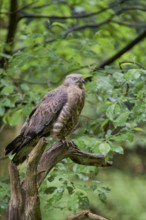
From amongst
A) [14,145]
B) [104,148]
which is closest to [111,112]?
[104,148]

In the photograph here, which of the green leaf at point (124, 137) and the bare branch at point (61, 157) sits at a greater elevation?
the bare branch at point (61, 157)

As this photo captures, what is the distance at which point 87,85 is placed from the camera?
2533mm

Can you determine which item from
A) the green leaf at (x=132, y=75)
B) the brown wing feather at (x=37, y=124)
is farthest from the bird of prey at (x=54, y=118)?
the green leaf at (x=132, y=75)

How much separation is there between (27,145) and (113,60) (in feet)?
5.78

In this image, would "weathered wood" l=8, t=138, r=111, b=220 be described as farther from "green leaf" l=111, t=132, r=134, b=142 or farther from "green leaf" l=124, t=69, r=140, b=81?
"green leaf" l=124, t=69, r=140, b=81

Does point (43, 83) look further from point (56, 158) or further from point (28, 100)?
point (56, 158)

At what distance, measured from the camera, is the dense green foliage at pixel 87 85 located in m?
2.36

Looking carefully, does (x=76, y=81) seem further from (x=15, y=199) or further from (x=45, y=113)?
(x=15, y=199)

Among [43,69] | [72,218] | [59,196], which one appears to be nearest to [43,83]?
[43,69]

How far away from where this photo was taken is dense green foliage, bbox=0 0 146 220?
2.36 m

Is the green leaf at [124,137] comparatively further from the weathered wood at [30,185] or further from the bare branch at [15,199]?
the bare branch at [15,199]

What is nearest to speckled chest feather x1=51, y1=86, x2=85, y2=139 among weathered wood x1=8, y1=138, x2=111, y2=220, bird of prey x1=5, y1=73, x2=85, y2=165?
bird of prey x1=5, y1=73, x2=85, y2=165

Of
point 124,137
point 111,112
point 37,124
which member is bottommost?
point 124,137

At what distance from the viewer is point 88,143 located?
2.45 m
